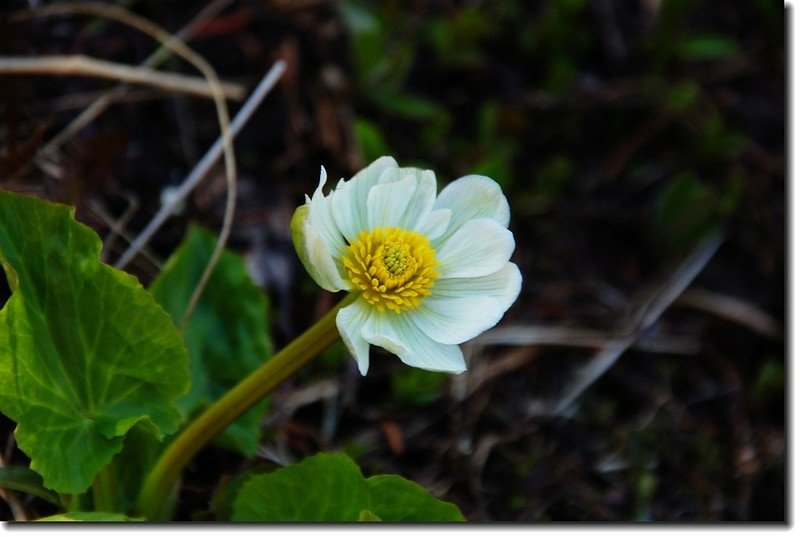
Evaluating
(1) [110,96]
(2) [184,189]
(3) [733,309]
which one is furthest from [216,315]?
(3) [733,309]

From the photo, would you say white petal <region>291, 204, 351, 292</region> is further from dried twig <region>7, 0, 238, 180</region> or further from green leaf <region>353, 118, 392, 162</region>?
green leaf <region>353, 118, 392, 162</region>

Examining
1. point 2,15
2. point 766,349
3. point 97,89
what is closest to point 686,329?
point 766,349

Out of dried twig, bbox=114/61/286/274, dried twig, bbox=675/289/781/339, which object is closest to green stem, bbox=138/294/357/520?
dried twig, bbox=114/61/286/274

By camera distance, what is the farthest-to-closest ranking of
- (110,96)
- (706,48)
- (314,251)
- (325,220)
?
1. (706,48)
2. (110,96)
3. (325,220)
4. (314,251)

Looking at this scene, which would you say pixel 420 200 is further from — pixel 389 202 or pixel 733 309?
pixel 733 309

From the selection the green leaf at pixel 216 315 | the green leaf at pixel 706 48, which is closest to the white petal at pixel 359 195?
the green leaf at pixel 216 315

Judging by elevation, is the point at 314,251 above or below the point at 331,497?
above
